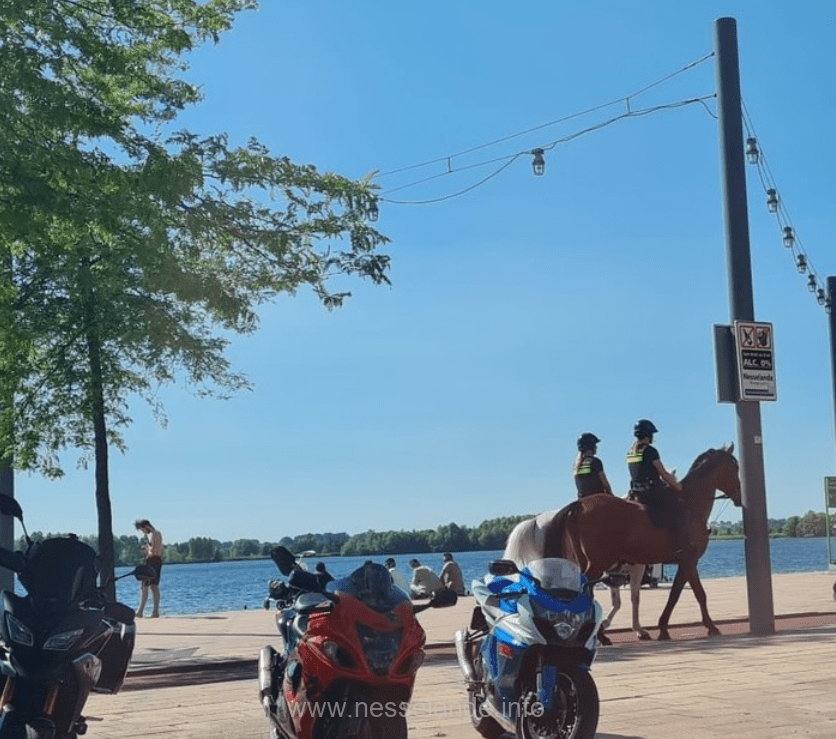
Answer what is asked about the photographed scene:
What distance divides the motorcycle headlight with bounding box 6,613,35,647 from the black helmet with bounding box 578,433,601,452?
36.0 ft

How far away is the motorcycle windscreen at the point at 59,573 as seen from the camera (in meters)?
5.74

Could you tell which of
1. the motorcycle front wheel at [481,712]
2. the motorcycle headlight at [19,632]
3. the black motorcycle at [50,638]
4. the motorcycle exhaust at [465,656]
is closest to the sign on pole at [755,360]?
the motorcycle exhaust at [465,656]

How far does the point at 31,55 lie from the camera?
1305 centimetres

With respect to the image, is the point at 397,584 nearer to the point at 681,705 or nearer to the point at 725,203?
the point at 681,705

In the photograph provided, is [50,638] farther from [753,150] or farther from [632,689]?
[753,150]

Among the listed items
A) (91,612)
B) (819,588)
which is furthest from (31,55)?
(819,588)

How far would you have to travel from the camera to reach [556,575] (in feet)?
23.8

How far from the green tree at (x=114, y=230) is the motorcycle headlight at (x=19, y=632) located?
7.18 metres

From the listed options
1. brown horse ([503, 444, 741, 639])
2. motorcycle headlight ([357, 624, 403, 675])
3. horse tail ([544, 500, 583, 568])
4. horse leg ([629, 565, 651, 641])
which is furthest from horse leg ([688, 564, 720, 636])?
motorcycle headlight ([357, 624, 403, 675])

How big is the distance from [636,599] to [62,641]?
1107cm

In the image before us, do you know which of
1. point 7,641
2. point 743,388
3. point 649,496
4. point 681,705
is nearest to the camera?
point 7,641

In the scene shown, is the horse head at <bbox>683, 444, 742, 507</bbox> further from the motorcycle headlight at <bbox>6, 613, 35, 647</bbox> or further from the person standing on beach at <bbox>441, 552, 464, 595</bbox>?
the motorcycle headlight at <bbox>6, 613, 35, 647</bbox>

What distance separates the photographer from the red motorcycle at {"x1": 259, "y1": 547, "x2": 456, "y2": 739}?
18.9ft

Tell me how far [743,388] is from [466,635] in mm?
7143
